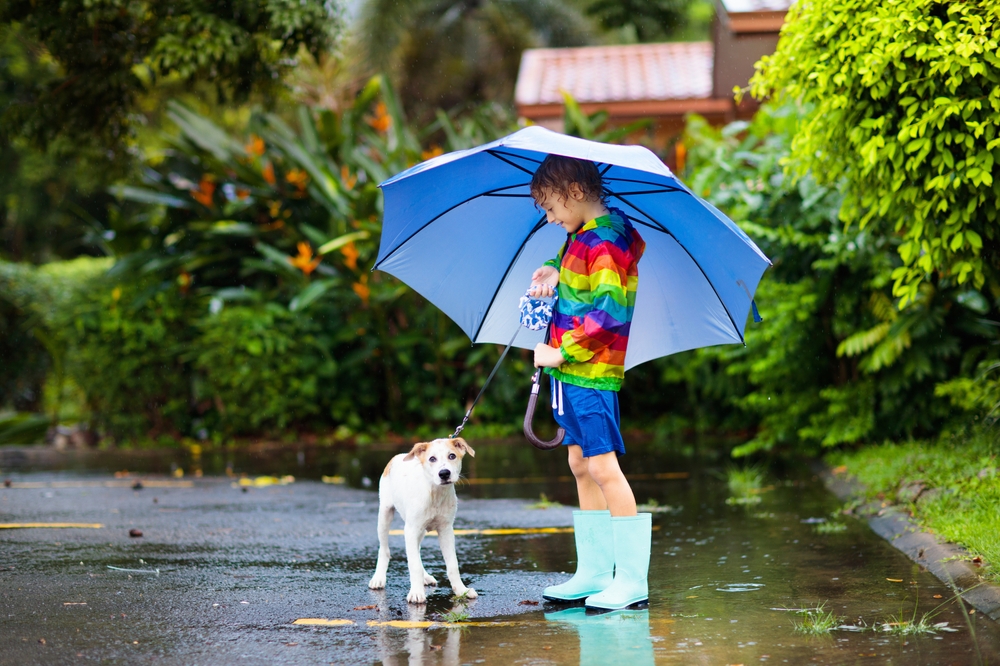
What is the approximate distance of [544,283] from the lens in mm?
4469

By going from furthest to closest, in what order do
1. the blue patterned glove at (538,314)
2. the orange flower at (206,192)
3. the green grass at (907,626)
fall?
the orange flower at (206,192), the blue patterned glove at (538,314), the green grass at (907,626)

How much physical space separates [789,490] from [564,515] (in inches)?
74.9

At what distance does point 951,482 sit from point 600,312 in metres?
3.03

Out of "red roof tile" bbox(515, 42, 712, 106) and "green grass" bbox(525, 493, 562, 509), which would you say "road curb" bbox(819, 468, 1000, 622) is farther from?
"red roof tile" bbox(515, 42, 712, 106)

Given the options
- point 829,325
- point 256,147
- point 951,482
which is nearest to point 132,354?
point 256,147

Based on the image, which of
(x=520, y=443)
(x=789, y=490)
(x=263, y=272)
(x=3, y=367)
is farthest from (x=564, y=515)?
(x=3, y=367)

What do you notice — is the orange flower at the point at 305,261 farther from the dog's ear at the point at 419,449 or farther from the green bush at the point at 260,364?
the dog's ear at the point at 419,449

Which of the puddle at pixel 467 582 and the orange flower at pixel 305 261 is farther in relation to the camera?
the orange flower at pixel 305 261

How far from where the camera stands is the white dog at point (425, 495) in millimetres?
4250

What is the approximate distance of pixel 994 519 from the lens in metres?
5.06

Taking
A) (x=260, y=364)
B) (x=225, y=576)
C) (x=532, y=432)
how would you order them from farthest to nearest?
(x=260, y=364), (x=225, y=576), (x=532, y=432)

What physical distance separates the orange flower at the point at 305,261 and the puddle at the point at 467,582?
3894 millimetres

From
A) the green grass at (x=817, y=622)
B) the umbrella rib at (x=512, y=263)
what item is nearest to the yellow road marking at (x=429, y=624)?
the green grass at (x=817, y=622)

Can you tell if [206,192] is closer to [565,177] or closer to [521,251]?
[521,251]
